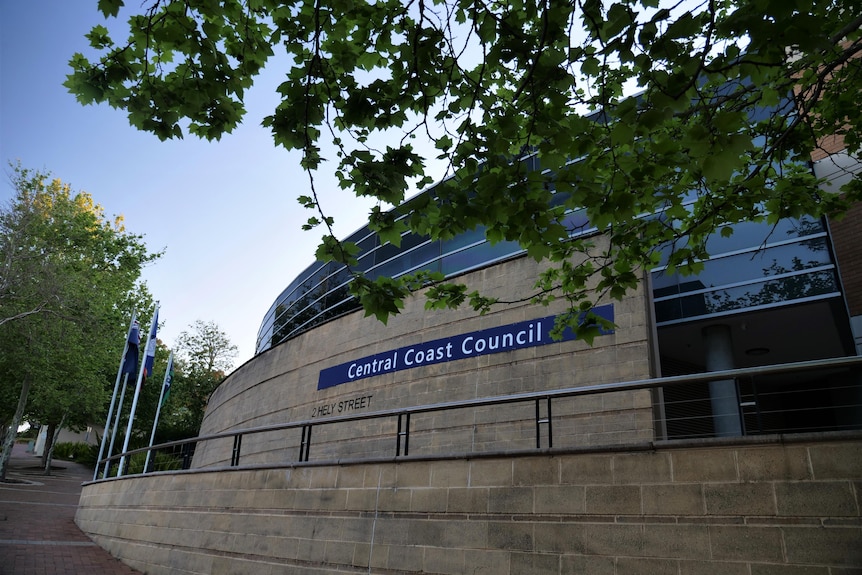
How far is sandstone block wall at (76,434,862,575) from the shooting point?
4.80 meters

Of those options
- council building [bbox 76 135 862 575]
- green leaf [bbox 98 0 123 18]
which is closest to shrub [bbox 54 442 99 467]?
council building [bbox 76 135 862 575]

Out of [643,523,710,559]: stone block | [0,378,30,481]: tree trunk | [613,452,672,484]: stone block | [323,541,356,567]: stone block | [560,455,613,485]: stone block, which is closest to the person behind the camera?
[643,523,710,559]: stone block

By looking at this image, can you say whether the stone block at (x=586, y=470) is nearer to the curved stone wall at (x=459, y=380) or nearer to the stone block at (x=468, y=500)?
the stone block at (x=468, y=500)

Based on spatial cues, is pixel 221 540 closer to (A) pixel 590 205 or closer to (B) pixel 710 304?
(A) pixel 590 205

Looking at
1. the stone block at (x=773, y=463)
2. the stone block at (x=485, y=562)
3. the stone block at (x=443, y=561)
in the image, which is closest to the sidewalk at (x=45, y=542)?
the stone block at (x=443, y=561)

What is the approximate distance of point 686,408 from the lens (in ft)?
35.3

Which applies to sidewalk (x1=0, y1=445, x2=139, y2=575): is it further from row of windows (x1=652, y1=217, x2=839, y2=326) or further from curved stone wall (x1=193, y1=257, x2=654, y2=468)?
row of windows (x1=652, y1=217, x2=839, y2=326)

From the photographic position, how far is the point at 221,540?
900 cm

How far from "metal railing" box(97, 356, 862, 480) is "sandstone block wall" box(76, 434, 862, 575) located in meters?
0.37

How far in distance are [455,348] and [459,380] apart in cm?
71

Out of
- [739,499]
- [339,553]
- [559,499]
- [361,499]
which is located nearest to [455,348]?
[361,499]

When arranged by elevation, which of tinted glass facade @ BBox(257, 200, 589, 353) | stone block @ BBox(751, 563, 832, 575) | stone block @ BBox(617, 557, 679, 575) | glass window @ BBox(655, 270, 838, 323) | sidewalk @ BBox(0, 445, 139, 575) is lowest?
sidewalk @ BBox(0, 445, 139, 575)

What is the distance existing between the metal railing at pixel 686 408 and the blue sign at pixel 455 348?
115 centimetres

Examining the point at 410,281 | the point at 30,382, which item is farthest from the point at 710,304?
the point at 30,382
